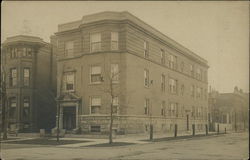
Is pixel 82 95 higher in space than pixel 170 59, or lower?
lower

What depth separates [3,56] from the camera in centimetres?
4112

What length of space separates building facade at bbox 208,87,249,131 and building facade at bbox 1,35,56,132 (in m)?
34.0

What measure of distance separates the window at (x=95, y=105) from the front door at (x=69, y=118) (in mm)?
2664

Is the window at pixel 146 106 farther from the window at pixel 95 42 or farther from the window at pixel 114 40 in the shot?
the window at pixel 95 42

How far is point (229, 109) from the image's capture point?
70.1m

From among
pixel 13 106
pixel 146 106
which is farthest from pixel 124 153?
pixel 13 106

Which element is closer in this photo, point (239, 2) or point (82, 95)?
point (239, 2)

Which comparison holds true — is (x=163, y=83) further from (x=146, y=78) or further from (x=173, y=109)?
(x=146, y=78)

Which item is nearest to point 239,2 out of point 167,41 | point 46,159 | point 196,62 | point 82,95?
point 46,159

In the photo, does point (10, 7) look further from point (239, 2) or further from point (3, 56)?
point (3, 56)

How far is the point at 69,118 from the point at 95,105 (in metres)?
4.09

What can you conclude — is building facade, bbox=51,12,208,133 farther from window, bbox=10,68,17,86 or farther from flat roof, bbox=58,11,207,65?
window, bbox=10,68,17,86

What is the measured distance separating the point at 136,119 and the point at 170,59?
12852mm

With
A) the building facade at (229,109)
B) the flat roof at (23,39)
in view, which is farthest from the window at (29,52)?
the building facade at (229,109)
